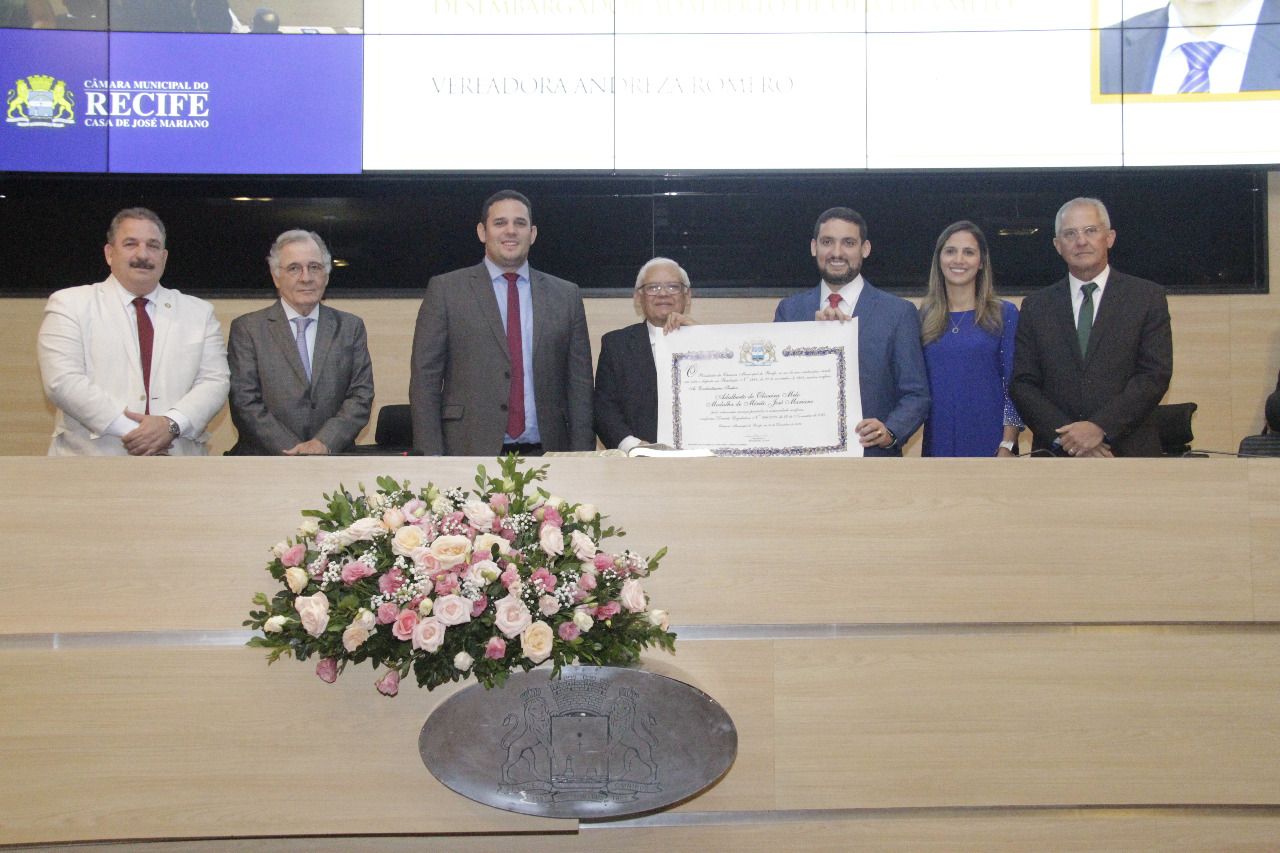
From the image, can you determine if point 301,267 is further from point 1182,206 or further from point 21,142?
point 1182,206

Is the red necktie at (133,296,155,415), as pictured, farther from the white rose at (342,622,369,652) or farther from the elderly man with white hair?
the white rose at (342,622,369,652)

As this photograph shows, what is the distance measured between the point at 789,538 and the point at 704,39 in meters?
3.16

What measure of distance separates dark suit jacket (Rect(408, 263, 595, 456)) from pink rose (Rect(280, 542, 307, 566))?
120 cm

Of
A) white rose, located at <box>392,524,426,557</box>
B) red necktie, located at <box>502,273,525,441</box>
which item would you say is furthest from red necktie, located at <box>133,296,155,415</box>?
white rose, located at <box>392,524,426,557</box>

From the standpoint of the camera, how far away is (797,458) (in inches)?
104

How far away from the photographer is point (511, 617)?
220 cm

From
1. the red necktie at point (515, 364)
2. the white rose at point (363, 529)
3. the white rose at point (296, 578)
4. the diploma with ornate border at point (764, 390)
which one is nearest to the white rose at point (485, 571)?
the white rose at point (363, 529)

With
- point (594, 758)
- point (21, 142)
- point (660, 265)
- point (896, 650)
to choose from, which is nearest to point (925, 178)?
point (660, 265)

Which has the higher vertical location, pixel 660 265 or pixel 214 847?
pixel 660 265

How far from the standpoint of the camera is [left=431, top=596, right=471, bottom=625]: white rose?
7.16ft

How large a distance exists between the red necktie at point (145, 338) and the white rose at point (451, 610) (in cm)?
171

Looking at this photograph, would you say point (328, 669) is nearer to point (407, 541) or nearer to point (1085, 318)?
point (407, 541)

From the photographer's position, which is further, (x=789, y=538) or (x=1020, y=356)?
(x=1020, y=356)

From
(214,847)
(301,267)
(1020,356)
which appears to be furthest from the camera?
(301,267)
